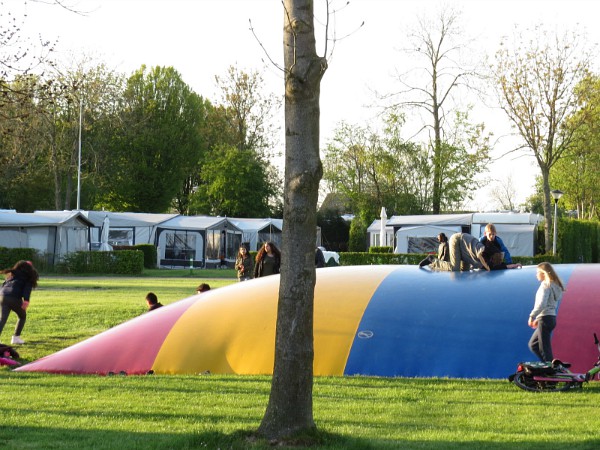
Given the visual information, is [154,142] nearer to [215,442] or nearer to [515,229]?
[515,229]

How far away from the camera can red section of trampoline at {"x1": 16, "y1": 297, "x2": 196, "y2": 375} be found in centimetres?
1233

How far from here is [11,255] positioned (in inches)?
1506

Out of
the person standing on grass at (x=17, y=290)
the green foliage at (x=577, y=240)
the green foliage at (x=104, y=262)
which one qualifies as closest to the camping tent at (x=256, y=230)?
the green foliage at (x=104, y=262)

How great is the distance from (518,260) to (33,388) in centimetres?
2658

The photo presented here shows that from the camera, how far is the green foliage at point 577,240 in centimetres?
4066

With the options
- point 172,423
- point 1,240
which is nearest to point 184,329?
point 172,423

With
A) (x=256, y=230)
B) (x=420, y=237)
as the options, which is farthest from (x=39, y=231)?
(x=420, y=237)

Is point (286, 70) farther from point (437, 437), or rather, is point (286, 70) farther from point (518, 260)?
point (518, 260)

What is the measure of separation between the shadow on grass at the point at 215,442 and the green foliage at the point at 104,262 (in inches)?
1303

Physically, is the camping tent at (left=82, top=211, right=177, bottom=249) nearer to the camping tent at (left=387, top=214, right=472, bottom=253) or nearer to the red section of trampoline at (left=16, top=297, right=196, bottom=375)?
the camping tent at (left=387, top=214, right=472, bottom=253)

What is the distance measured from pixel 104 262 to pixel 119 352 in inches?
1104

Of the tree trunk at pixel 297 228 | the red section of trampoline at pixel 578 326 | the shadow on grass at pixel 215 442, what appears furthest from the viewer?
the red section of trampoline at pixel 578 326

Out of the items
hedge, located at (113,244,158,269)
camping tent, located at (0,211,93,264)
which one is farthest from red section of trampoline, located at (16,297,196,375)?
hedge, located at (113,244,158,269)

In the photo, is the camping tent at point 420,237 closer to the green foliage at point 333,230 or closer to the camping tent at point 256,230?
the camping tent at point 256,230
